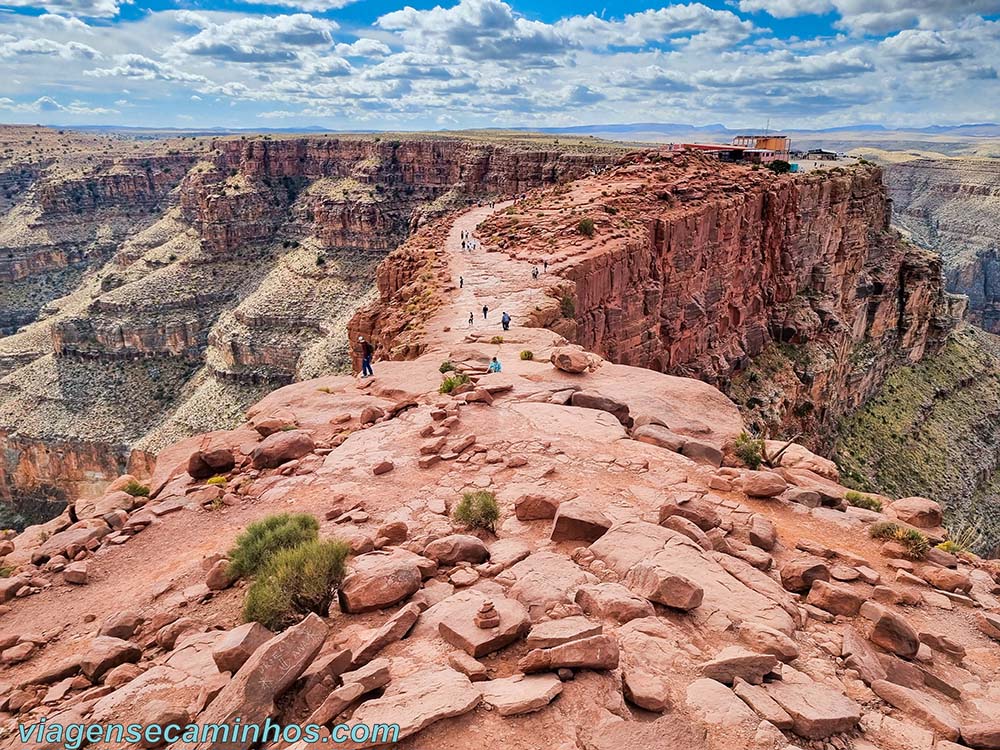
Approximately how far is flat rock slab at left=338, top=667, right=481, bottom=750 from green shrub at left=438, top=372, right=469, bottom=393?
9.66 meters

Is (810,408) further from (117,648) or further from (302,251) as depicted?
(302,251)

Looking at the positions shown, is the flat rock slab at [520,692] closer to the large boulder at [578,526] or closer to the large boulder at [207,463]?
the large boulder at [578,526]

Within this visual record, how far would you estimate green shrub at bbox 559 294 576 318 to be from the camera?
2508 cm

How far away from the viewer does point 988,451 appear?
5525 centimetres

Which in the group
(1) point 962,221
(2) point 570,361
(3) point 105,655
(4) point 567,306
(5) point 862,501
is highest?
(1) point 962,221

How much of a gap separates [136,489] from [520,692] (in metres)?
9.16

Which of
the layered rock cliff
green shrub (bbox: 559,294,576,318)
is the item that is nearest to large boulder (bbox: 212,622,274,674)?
green shrub (bbox: 559,294,576,318)

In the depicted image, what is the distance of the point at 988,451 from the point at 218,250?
315 feet

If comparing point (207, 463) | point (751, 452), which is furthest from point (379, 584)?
point (751, 452)

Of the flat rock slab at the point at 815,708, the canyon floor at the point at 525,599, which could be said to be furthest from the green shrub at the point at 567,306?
the flat rock slab at the point at 815,708

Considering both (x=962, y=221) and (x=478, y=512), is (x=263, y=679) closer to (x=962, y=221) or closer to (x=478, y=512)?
(x=478, y=512)

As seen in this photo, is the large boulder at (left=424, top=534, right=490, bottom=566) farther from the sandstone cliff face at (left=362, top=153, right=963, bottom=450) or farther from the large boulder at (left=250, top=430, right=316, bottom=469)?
the sandstone cliff face at (left=362, top=153, right=963, bottom=450)

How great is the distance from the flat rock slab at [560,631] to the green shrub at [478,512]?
9.47 feet

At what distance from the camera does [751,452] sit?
1283cm
